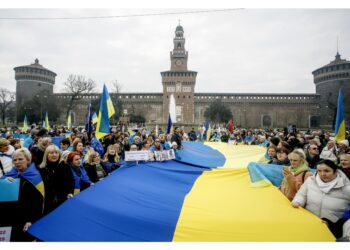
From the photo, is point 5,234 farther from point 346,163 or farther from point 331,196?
point 346,163

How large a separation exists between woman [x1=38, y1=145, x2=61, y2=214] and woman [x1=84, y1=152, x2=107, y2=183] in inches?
52.3

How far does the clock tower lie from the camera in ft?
188

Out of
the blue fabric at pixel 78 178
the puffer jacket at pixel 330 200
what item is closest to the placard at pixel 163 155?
the blue fabric at pixel 78 178

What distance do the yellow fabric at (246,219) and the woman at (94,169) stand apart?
210 cm

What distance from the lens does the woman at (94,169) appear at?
5551mm

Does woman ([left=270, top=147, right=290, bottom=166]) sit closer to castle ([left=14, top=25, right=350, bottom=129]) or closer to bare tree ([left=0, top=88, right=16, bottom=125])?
castle ([left=14, top=25, right=350, bottom=129])

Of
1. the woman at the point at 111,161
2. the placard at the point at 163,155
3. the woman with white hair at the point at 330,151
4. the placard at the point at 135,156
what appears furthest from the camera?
the woman with white hair at the point at 330,151

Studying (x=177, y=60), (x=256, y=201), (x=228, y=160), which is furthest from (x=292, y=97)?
(x=256, y=201)

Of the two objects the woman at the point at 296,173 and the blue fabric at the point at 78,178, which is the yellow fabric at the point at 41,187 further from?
the woman at the point at 296,173

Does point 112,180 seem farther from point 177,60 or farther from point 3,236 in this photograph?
point 177,60

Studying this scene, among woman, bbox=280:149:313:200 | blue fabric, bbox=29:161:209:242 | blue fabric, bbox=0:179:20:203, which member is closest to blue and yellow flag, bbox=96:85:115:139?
blue fabric, bbox=29:161:209:242

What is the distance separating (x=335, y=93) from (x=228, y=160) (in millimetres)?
60836

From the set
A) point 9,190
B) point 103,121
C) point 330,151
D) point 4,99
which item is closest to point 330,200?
point 9,190

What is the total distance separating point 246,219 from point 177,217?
37.8 inches
